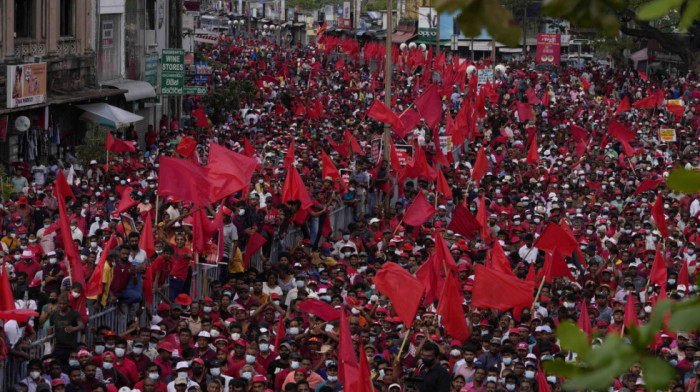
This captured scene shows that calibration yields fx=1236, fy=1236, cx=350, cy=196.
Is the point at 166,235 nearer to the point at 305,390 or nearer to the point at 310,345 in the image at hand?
the point at 310,345

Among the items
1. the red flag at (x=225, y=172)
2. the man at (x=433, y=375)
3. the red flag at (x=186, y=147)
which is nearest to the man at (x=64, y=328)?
the man at (x=433, y=375)

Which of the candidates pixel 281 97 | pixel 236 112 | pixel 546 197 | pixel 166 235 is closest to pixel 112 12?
pixel 236 112

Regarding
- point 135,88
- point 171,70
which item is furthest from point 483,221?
point 171,70

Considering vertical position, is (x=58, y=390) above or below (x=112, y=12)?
below

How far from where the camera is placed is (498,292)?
12.6m

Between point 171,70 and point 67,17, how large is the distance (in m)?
4.77

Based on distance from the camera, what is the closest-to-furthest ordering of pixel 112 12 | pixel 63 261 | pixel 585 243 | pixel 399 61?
pixel 63 261 < pixel 585 243 < pixel 112 12 < pixel 399 61

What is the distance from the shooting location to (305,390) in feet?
32.5

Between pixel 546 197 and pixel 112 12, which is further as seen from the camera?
pixel 112 12

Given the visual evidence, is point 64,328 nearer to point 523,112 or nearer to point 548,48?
point 523,112

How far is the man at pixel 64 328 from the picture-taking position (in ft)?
36.3

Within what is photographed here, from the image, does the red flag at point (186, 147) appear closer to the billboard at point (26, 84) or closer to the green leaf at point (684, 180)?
the billboard at point (26, 84)

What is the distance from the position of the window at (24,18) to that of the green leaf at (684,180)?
25.6 m

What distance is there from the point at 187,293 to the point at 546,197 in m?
9.85
